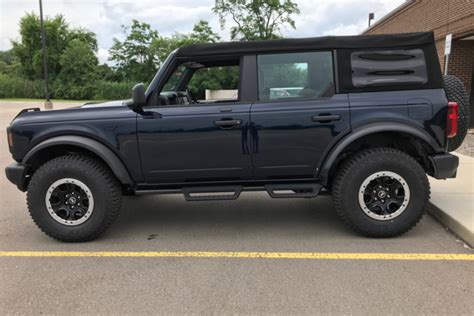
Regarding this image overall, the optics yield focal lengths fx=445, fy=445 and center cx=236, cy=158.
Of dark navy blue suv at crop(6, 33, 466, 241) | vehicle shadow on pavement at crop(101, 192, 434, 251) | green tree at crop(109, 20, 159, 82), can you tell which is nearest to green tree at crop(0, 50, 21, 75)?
green tree at crop(109, 20, 159, 82)

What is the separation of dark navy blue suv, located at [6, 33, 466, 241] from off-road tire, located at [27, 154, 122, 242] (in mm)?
10

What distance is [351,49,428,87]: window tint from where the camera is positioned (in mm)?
4234

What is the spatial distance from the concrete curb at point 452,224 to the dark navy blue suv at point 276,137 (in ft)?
1.62

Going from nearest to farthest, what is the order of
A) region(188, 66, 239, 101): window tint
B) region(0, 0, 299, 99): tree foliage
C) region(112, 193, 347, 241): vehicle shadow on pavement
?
region(188, 66, 239, 101): window tint, region(112, 193, 347, 241): vehicle shadow on pavement, region(0, 0, 299, 99): tree foliage

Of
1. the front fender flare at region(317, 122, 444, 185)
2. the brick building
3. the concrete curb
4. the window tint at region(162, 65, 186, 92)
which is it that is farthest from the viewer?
the brick building

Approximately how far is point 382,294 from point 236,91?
2.34 metres

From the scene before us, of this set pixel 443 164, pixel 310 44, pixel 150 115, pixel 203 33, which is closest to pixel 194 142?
pixel 150 115

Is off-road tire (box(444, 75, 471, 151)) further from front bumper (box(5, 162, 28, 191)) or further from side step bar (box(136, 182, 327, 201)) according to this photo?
front bumper (box(5, 162, 28, 191))

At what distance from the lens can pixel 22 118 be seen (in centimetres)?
443

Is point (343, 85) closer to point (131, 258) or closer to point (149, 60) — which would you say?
point (131, 258)

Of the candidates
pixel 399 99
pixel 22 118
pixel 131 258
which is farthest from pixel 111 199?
pixel 399 99

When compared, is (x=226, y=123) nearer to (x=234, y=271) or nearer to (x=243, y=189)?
(x=243, y=189)

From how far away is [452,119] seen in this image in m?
4.14

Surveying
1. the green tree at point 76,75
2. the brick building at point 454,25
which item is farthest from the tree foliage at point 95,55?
the brick building at point 454,25
